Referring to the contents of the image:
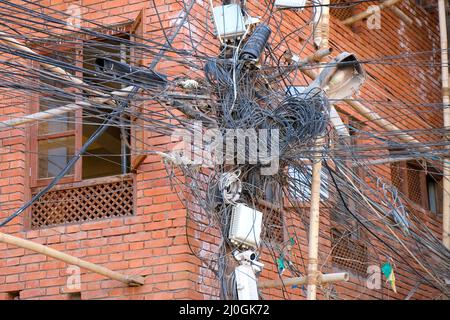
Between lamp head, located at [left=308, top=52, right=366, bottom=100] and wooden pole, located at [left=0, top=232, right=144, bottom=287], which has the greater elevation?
lamp head, located at [left=308, top=52, right=366, bottom=100]

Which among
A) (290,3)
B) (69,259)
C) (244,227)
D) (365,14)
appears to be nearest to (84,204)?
(69,259)

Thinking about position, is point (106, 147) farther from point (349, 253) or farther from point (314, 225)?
point (349, 253)

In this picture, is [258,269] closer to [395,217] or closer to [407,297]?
[395,217]

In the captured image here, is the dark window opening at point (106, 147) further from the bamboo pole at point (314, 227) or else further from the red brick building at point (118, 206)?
the bamboo pole at point (314, 227)

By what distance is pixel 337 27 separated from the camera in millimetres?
14805

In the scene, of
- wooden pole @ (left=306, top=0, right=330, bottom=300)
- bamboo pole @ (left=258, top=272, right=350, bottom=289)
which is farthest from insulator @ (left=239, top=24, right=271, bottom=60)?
bamboo pole @ (left=258, top=272, right=350, bottom=289)

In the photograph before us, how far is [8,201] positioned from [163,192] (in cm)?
184

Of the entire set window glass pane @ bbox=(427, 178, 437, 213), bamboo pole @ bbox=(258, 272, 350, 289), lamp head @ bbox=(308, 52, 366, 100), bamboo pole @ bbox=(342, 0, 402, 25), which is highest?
bamboo pole @ bbox=(342, 0, 402, 25)

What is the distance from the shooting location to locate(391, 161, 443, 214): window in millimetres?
15773

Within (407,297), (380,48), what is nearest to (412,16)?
(380,48)

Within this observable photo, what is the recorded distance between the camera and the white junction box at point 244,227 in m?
9.73

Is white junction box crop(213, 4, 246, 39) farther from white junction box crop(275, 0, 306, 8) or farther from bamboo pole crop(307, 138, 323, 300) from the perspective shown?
bamboo pole crop(307, 138, 323, 300)

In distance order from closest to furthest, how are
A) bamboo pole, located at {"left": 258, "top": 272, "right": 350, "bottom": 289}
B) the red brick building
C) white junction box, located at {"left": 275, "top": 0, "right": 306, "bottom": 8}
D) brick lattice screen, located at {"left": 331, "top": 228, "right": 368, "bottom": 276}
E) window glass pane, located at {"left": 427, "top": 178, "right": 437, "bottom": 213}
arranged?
bamboo pole, located at {"left": 258, "top": 272, "right": 350, "bottom": 289}
the red brick building
white junction box, located at {"left": 275, "top": 0, "right": 306, "bottom": 8}
brick lattice screen, located at {"left": 331, "top": 228, "right": 368, "bottom": 276}
window glass pane, located at {"left": 427, "top": 178, "right": 437, "bottom": 213}

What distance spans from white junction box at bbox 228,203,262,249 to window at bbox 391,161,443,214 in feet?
18.6
